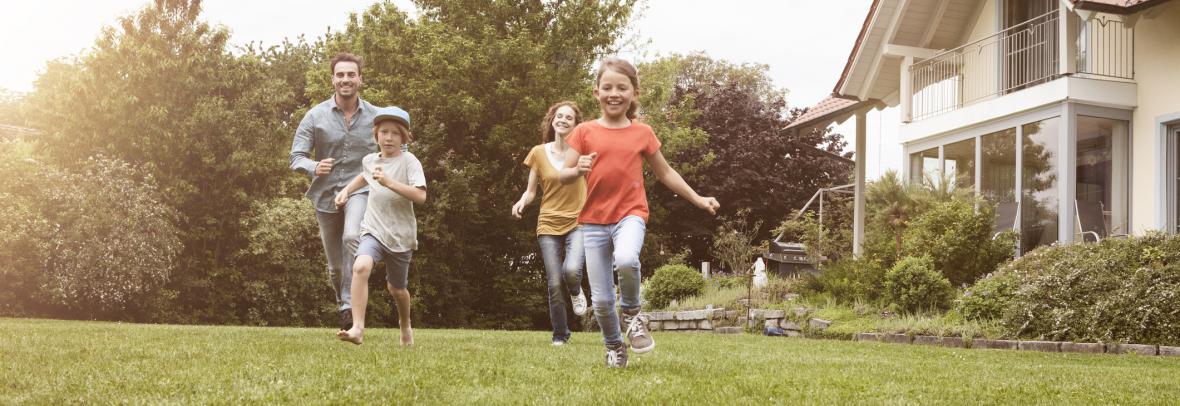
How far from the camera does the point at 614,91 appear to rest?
5.50 meters

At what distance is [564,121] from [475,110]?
16347mm

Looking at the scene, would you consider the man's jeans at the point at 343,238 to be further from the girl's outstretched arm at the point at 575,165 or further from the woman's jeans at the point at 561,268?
the girl's outstretched arm at the point at 575,165

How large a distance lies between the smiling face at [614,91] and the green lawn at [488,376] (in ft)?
4.47

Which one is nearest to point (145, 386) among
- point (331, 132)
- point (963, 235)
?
point (331, 132)

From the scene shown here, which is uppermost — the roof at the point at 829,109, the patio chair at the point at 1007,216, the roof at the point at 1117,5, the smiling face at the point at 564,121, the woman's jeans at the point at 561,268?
the roof at the point at 1117,5

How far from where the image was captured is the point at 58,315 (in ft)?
65.4

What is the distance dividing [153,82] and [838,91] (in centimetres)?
1440

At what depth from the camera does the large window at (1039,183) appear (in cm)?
1600

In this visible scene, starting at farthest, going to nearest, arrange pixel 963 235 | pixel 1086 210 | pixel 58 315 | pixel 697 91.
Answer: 1. pixel 697 91
2. pixel 58 315
3. pixel 1086 210
4. pixel 963 235

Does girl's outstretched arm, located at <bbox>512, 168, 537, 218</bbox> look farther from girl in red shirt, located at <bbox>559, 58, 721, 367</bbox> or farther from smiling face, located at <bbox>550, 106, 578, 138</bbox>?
girl in red shirt, located at <bbox>559, 58, 721, 367</bbox>

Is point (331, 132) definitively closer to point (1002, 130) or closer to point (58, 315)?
point (1002, 130)

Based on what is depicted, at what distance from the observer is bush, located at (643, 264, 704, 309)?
18688 millimetres

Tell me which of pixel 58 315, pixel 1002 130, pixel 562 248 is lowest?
pixel 58 315

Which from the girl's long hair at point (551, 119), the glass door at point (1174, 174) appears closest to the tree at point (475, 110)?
the glass door at point (1174, 174)
